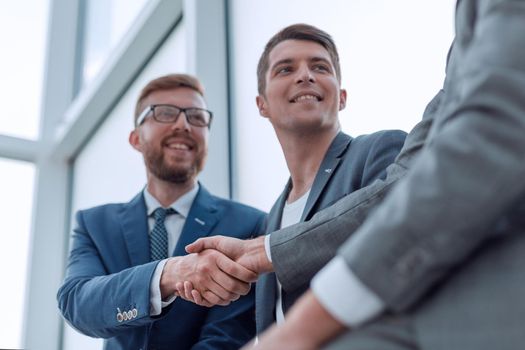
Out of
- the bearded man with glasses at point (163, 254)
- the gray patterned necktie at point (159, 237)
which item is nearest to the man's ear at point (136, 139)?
the bearded man with glasses at point (163, 254)

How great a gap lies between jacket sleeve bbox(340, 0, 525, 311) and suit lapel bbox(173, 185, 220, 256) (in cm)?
137

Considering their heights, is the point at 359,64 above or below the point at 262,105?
above

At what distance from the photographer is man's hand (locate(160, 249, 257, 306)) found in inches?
57.3

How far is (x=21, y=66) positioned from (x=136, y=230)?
389 cm

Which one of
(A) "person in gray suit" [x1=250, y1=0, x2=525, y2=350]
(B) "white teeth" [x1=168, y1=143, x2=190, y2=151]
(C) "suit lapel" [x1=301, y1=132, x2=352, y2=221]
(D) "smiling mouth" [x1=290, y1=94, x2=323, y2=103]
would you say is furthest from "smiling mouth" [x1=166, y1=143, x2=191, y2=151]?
(A) "person in gray suit" [x1=250, y1=0, x2=525, y2=350]

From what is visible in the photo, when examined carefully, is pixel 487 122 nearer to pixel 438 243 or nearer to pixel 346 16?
pixel 438 243

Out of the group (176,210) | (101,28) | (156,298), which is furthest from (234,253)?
(101,28)

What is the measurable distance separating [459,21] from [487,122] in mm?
248

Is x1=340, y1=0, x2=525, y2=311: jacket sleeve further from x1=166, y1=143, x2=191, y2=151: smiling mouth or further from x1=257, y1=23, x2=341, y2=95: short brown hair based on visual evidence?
x1=166, y1=143, x2=191, y2=151: smiling mouth

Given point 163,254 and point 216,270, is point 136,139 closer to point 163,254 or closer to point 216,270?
point 163,254

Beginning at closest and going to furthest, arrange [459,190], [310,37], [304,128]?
[459,190] < [304,128] < [310,37]

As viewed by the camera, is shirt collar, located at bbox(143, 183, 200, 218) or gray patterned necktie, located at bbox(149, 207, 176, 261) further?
shirt collar, located at bbox(143, 183, 200, 218)

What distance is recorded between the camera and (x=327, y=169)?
5.37 ft

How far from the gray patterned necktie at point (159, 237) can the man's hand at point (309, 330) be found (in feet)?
4.54
